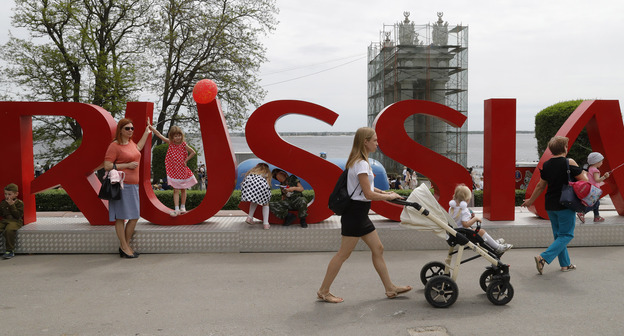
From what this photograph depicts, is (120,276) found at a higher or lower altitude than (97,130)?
lower

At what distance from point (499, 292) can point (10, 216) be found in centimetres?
712

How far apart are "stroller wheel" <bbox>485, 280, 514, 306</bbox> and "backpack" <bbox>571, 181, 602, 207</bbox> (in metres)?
1.82

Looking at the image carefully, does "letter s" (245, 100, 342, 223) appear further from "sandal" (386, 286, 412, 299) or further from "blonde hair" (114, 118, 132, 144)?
"sandal" (386, 286, 412, 299)

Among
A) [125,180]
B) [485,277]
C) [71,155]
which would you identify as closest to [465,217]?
[485,277]

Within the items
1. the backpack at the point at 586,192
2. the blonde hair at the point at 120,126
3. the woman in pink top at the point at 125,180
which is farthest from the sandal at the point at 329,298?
the blonde hair at the point at 120,126

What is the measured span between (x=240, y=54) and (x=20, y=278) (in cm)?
1898

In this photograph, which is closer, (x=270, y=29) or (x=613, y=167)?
(x=613, y=167)

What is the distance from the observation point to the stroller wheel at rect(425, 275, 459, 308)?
4.92m

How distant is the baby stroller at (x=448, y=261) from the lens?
16.2 feet

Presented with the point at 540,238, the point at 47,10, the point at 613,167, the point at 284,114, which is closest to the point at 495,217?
the point at 540,238

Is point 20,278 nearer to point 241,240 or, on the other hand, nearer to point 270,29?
point 241,240

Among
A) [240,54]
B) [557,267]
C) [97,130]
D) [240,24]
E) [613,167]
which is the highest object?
[240,24]

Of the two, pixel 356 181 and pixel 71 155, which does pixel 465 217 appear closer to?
pixel 356 181

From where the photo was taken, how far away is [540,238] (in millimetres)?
7812
